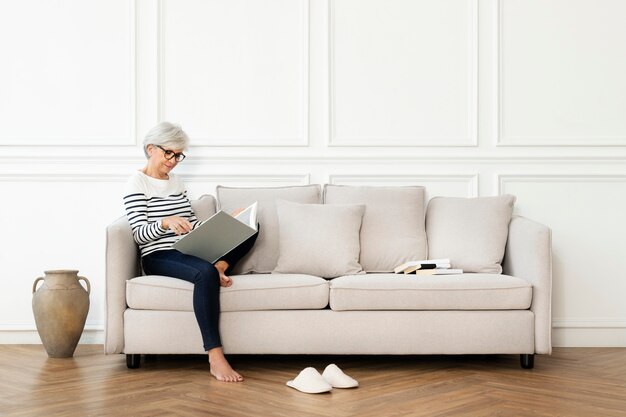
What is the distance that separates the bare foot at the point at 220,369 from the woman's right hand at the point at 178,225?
0.59 m

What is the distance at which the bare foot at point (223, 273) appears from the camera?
372cm

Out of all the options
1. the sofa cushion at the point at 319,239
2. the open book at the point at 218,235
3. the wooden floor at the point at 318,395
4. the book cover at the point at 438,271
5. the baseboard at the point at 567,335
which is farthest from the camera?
the baseboard at the point at 567,335

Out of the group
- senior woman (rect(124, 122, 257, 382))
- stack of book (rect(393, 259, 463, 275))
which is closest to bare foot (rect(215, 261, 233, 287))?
senior woman (rect(124, 122, 257, 382))

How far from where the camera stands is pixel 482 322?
3.75 meters

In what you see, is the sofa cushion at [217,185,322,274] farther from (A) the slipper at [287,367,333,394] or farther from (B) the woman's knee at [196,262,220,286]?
(A) the slipper at [287,367,333,394]

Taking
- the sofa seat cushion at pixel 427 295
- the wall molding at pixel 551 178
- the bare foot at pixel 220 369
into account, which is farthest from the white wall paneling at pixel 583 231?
the bare foot at pixel 220 369

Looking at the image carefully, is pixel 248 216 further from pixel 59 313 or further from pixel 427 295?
pixel 59 313

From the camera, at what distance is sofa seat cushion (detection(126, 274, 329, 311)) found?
3.71m

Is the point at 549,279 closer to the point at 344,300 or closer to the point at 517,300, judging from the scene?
the point at 517,300

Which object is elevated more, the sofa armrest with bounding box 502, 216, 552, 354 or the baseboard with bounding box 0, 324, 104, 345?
the sofa armrest with bounding box 502, 216, 552, 354

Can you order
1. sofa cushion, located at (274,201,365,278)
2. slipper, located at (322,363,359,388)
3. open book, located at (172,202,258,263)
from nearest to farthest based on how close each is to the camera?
slipper, located at (322,363,359,388) < open book, located at (172,202,258,263) < sofa cushion, located at (274,201,365,278)

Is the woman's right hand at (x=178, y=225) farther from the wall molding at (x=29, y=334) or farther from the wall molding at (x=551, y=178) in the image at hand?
the wall molding at (x=551, y=178)

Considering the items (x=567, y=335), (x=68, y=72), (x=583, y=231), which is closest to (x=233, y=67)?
(x=68, y=72)

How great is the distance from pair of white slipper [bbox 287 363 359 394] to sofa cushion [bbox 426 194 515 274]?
1100 millimetres
